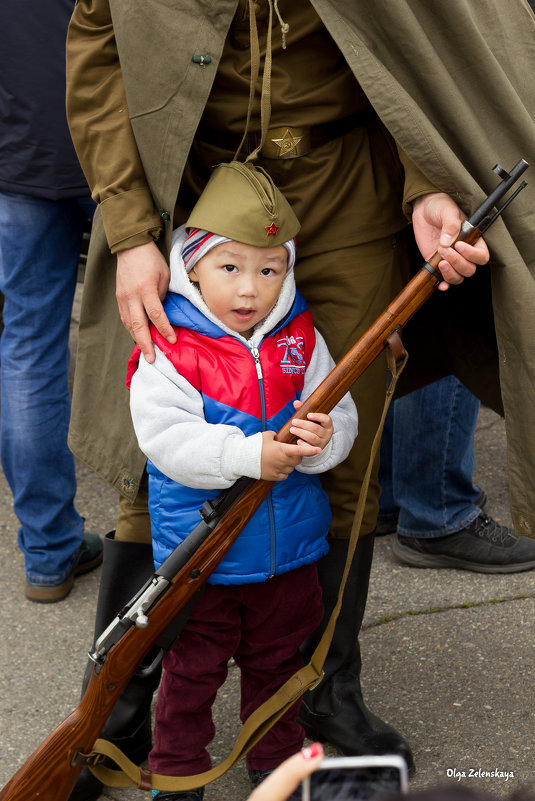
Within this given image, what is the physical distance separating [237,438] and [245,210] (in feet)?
1.49

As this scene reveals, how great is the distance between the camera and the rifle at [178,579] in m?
1.97

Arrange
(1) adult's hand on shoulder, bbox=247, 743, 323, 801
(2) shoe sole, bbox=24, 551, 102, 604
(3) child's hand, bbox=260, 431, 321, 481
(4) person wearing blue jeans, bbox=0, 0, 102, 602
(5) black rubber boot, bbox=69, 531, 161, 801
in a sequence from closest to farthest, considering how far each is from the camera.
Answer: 1. (1) adult's hand on shoulder, bbox=247, 743, 323, 801
2. (3) child's hand, bbox=260, 431, 321, 481
3. (5) black rubber boot, bbox=69, 531, 161, 801
4. (4) person wearing blue jeans, bbox=0, 0, 102, 602
5. (2) shoe sole, bbox=24, 551, 102, 604

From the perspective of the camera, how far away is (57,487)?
3299mm

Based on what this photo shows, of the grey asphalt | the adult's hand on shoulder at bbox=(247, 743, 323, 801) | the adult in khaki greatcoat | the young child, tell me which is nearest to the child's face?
the young child

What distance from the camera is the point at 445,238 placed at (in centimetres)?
195

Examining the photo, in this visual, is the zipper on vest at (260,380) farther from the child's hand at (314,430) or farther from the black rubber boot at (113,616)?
the black rubber boot at (113,616)

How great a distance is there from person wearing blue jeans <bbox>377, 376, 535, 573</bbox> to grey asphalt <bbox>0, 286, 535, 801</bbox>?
63mm

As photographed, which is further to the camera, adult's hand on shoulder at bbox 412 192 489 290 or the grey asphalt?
the grey asphalt

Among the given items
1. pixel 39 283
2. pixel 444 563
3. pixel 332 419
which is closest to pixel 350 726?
pixel 332 419

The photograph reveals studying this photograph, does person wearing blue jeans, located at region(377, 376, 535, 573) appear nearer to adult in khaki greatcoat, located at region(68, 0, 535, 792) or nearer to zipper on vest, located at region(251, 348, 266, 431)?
adult in khaki greatcoat, located at region(68, 0, 535, 792)

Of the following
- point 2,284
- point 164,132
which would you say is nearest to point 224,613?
point 164,132

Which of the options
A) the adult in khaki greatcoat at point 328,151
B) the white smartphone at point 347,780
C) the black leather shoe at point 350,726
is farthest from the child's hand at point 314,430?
the white smartphone at point 347,780

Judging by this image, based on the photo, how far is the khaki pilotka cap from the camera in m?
2.00

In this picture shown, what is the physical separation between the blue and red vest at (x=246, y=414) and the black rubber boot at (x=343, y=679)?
32 cm
